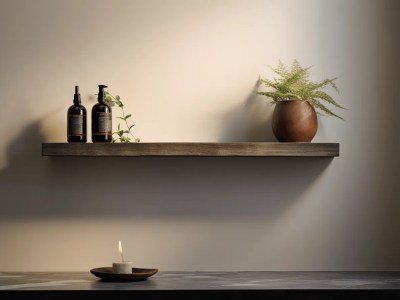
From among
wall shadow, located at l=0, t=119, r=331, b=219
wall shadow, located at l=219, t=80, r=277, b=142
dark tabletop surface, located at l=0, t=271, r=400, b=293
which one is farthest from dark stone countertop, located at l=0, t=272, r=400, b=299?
wall shadow, located at l=219, t=80, r=277, b=142

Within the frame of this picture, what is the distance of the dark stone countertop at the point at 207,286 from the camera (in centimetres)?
→ 242

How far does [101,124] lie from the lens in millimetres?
2916

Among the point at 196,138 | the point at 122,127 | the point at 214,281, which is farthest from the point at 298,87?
the point at 214,281

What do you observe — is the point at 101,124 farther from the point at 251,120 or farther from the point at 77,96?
the point at 251,120

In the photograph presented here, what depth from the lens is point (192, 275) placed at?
9.52ft

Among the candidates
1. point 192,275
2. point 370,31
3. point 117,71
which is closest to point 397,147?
point 370,31

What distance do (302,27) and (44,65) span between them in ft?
3.68

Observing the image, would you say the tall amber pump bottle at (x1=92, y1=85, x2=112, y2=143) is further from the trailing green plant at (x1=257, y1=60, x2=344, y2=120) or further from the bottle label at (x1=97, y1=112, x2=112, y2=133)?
the trailing green plant at (x1=257, y1=60, x2=344, y2=120)

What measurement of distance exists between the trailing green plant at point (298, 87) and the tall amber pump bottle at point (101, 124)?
0.65 meters

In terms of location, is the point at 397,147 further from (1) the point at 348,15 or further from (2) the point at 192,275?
(2) the point at 192,275

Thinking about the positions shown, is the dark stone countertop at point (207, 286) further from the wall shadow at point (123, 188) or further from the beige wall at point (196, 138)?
the wall shadow at point (123, 188)

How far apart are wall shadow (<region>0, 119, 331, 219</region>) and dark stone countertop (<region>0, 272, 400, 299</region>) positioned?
0.29 metres

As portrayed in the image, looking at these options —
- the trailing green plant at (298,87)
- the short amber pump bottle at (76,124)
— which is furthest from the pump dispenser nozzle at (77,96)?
the trailing green plant at (298,87)

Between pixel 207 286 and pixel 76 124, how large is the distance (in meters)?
0.87
